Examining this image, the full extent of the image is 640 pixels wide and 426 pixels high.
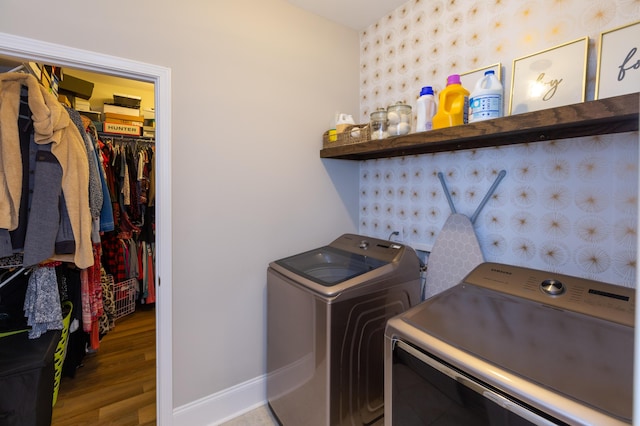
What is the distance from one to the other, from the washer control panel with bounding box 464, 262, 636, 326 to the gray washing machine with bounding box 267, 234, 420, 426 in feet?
1.25

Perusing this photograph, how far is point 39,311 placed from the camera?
1588 millimetres

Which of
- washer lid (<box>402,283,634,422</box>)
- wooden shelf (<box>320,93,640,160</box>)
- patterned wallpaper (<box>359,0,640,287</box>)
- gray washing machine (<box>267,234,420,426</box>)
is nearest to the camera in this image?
washer lid (<box>402,283,634,422</box>)

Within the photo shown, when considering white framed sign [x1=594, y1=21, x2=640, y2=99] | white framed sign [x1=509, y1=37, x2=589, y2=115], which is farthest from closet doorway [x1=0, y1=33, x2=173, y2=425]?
white framed sign [x1=594, y1=21, x2=640, y2=99]

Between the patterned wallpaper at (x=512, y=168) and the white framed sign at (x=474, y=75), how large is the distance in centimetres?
1

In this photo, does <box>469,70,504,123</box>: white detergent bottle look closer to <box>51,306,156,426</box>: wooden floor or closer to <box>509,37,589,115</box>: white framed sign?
<box>509,37,589,115</box>: white framed sign

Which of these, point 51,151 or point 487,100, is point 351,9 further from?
point 51,151

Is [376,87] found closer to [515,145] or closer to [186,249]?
[515,145]

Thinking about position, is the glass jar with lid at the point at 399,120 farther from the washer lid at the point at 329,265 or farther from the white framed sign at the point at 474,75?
the washer lid at the point at 329,265

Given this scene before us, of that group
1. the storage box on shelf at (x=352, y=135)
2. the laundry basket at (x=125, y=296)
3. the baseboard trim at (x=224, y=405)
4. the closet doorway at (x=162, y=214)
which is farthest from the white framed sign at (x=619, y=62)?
the laundry basket at (x=125, y=296)

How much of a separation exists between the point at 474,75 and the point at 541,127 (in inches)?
24.6

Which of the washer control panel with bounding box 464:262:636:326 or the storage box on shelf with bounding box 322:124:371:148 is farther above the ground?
the storage box on shelf with bounding box 322:124:371:148

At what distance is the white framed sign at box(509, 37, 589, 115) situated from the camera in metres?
1.10

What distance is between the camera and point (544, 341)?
0.80m

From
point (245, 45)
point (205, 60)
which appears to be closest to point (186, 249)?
point (205, 60)
